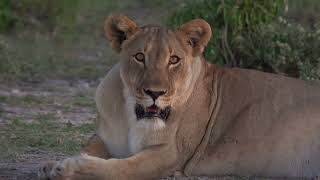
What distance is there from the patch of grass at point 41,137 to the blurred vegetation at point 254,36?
7.63 ft

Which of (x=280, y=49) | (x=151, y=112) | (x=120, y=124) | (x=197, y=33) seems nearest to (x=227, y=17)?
(x=280, y=49)

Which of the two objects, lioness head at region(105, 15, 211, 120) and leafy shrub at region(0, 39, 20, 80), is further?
leafy shrub at region(0, 39, 20, 80)

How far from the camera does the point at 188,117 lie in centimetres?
625

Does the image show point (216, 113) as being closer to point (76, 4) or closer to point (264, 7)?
point (264, 7)

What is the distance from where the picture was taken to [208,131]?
6.32 meters

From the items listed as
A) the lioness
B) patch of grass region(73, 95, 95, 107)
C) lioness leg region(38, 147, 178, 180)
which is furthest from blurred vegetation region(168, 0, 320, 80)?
lioness leg region(38, 147, 178, 180)

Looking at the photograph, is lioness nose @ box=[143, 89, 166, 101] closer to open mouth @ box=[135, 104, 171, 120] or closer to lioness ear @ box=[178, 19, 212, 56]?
open mouth @ box=[135, 104, 171, 120]

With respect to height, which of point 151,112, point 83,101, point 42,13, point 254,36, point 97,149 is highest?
point 151,112

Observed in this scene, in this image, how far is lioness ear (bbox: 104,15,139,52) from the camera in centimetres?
614

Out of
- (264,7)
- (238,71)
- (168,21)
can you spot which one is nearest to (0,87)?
(168,21)

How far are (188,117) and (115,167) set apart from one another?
24.2 inches

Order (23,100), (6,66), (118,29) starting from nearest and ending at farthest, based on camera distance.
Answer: (118,29) < (23,100) < (6,66)

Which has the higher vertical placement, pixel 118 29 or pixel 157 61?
pixel 118 29

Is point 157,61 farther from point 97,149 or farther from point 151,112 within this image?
point 97,149
